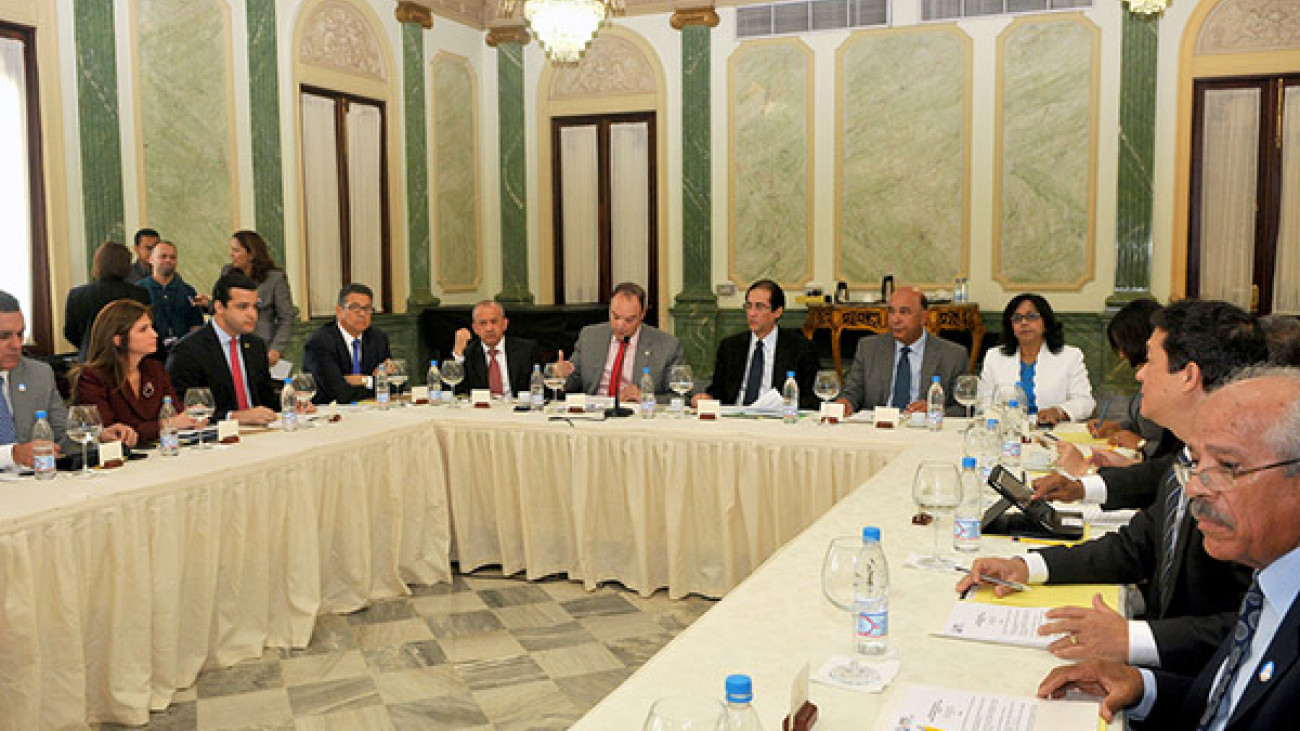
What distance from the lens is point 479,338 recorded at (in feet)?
19.6

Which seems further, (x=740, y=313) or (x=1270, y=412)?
(x=740, y=313)

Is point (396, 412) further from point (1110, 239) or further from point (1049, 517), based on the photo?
point (1110, 239)

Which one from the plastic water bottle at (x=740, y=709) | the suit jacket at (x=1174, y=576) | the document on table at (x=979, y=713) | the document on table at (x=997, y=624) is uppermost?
the plastic water bottle at (x=740, y=709)

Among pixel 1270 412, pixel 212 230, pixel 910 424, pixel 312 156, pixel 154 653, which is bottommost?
pixel 154 653

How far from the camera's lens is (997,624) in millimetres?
2104

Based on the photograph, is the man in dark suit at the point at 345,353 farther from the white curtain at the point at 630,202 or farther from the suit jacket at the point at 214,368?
the white curtain at the point at 630,202

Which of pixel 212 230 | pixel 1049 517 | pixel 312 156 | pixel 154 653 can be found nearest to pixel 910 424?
pixel 1049 517

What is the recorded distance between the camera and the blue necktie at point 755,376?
18.5ft

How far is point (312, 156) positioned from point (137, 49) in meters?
1.75

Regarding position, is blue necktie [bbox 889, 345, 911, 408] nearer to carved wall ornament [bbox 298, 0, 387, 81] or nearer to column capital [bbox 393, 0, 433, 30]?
carved wall ornament [bbox 298, 0, 387, 81]

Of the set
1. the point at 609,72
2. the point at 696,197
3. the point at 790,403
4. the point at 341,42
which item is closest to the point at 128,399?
the point at 790,403

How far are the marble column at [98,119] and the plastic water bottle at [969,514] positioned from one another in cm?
576

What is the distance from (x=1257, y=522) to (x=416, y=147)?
8.74 metres

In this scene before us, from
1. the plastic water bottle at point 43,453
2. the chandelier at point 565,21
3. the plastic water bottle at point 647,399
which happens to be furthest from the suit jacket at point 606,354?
the plastic water bottle at point 43,453
